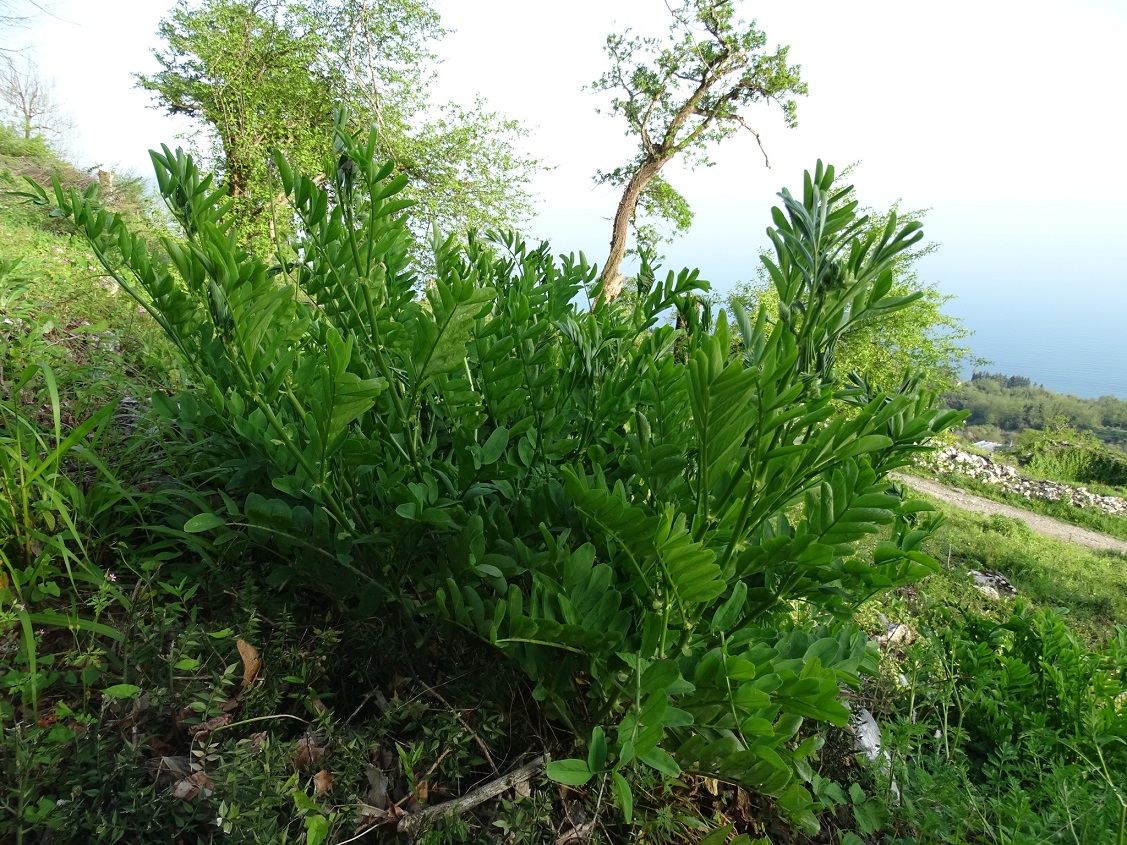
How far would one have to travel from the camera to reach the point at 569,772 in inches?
28.3

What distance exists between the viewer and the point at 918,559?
0.82 metres

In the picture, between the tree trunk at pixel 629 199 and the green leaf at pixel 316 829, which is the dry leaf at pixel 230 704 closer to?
the green leaf at pixel 316 829

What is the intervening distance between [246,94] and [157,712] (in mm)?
14591

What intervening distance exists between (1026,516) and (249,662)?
695 inches

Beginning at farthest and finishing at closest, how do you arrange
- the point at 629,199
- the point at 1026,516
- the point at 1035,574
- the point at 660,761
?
the point at 1026,516 → the point at 629,199 → the point at 1035,574 → the point at 660,761

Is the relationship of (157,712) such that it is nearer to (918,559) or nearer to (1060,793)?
(918,559)

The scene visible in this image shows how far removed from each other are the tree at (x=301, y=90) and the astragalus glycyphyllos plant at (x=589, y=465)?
1165 centimetres

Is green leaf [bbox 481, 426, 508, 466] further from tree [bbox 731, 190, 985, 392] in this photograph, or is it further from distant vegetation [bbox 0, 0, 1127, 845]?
tree [bbox 731, 190, 985, 392]

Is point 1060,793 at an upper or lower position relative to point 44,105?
lower

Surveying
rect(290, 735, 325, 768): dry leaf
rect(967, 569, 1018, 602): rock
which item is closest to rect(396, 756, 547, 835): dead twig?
rect(290, 735, 325, 768): dry leaf

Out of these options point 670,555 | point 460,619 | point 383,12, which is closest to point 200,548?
point 460,619

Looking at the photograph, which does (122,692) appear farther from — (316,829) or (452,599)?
(452,599)

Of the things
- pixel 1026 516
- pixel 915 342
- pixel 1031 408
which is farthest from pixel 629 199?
pixel 1031 408

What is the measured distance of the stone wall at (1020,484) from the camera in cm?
1636
